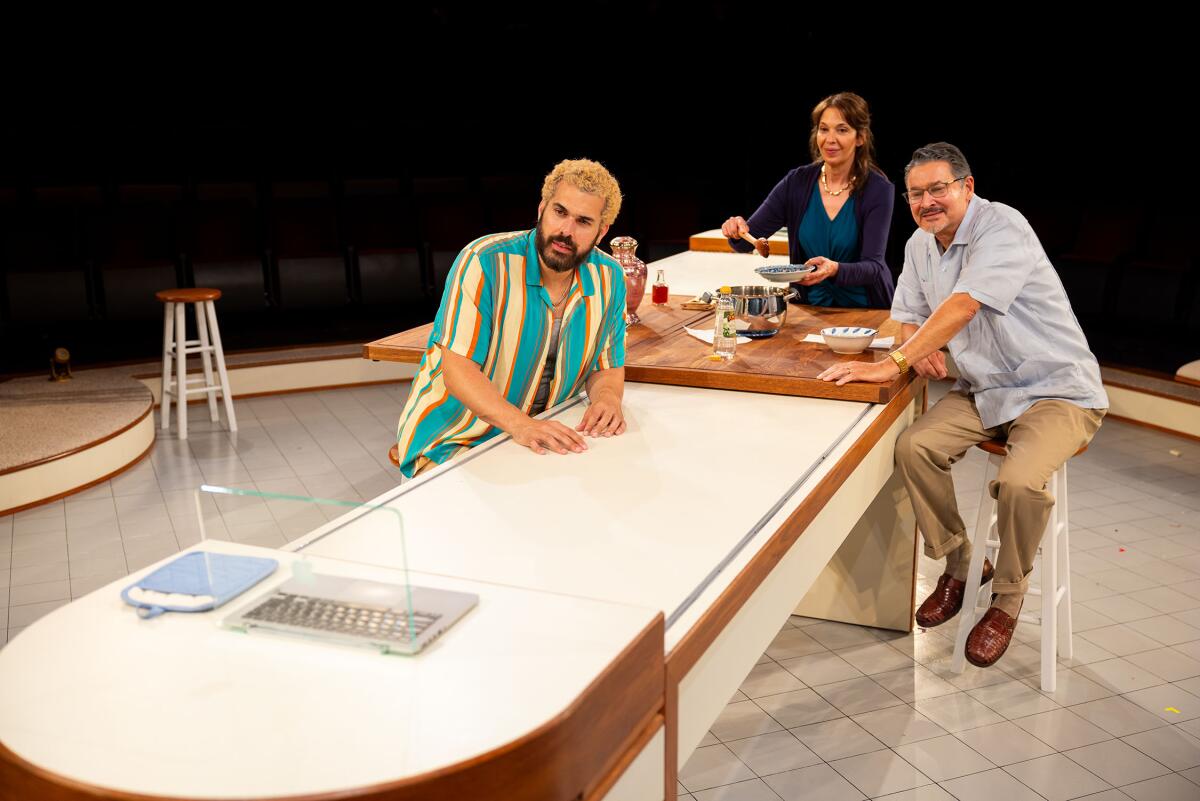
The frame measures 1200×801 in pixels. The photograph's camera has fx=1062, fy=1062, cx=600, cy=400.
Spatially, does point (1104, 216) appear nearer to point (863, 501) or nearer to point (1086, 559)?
point (1086, 559)

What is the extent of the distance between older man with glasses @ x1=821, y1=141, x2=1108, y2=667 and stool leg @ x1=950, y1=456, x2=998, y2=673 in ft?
0.14

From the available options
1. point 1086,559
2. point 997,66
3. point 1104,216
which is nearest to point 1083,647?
point 1086,559

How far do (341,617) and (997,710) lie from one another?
6.44 feet

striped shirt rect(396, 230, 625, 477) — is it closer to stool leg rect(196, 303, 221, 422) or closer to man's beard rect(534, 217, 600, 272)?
man's beard rect(534, 217, 600, 272)

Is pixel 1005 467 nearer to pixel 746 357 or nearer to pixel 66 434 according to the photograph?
pixel 746 357

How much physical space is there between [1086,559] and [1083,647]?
67cm

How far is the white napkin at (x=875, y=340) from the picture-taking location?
2836 millimetres

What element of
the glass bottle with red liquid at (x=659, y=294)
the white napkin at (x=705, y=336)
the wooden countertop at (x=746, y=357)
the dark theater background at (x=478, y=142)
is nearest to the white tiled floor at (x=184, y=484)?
the dark theater background at (x=478, y=142)

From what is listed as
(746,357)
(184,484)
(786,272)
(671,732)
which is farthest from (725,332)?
(184,484)

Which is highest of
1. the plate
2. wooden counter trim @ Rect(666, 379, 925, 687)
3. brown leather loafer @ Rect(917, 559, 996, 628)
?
the plate

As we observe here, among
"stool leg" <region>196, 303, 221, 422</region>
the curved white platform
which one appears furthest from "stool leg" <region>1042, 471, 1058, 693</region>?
"stool leg" <region>196, 303, 221, 422</region>

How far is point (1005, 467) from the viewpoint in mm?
2668

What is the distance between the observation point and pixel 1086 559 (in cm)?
356

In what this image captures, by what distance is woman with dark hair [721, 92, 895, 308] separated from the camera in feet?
11.1
